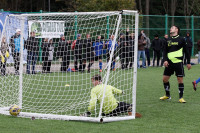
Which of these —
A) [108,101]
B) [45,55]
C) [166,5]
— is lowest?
[108,101]

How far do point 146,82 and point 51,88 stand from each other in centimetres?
384

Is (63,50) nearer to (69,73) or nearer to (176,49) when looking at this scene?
(69,73)

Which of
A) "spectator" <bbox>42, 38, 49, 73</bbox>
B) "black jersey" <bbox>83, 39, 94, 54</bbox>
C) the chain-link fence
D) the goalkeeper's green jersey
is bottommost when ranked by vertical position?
the goalkeeper's green jersey

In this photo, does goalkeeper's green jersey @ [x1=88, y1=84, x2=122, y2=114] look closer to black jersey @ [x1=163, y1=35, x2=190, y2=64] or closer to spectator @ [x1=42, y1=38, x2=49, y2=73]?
black jersey @ [x1=163, y1=35, x2=190, y2=64]

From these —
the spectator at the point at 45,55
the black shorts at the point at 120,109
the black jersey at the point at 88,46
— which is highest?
the black jersey at the point at 88,46

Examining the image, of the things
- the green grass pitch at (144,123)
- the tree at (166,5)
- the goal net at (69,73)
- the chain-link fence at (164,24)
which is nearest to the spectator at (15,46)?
the goal net at (69,73)

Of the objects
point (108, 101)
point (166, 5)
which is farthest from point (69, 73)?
point (166, 5)

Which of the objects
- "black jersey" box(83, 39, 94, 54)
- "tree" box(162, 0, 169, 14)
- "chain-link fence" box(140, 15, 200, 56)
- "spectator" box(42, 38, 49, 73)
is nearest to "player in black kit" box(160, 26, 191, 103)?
"black jersey" box(83, 39, 94, 54)

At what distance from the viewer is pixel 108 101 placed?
7.52 metres

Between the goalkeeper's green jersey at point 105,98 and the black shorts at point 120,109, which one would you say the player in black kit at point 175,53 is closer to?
the black shorts at point 120,109

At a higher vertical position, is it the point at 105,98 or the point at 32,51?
the point at 32,51

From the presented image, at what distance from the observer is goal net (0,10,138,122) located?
7.56 meters

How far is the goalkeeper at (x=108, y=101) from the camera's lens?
24.2 feet

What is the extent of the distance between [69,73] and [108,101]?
7.12 meters
